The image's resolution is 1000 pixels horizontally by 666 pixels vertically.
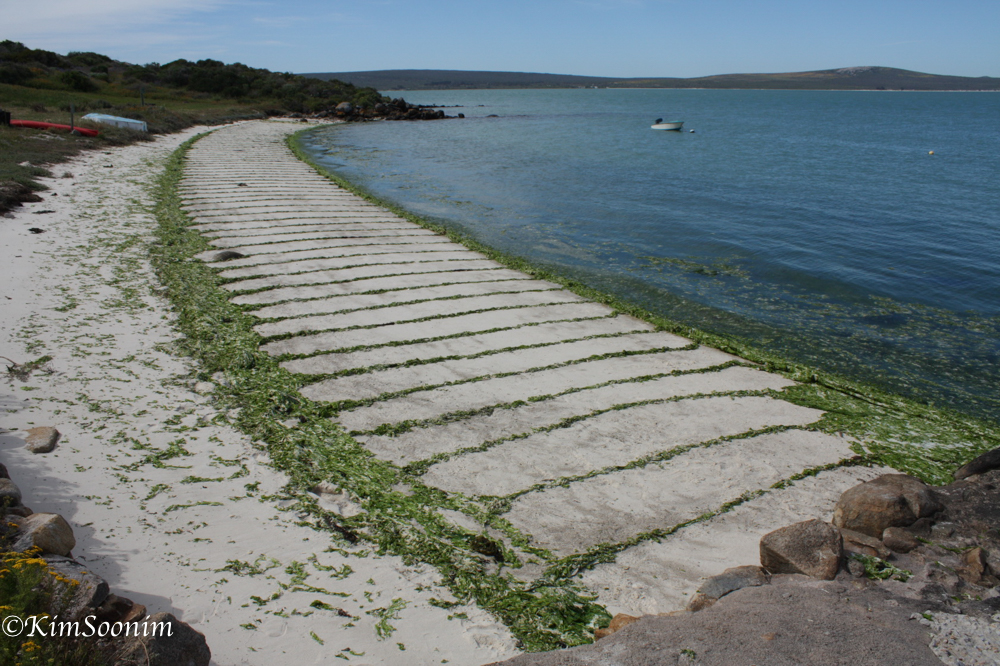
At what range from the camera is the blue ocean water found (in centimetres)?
1038

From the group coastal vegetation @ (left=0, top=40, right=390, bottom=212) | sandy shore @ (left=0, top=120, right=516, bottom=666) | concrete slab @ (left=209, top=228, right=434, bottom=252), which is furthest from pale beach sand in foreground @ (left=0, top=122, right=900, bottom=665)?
coastal vegetation @ (left=0, top=40, right=390, bottom=212)

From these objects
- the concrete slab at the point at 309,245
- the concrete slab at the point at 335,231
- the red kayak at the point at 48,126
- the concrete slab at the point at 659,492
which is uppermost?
the red kayak at the point at 48,126

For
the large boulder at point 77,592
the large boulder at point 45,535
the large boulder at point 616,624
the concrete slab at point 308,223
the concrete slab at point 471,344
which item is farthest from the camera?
the concrete slab at point 308,223

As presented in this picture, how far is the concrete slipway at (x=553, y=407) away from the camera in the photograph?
495 cm

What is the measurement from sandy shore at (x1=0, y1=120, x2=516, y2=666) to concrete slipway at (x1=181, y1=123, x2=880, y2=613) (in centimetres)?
100

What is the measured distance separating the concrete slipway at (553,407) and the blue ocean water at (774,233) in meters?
2.74

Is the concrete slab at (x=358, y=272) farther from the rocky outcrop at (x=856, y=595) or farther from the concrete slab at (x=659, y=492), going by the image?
the rocky outcrop at (x=856, y=595)

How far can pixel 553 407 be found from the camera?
6789 millimetres

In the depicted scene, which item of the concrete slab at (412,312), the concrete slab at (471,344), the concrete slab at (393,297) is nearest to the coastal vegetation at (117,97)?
the concrete slab at (393,297)

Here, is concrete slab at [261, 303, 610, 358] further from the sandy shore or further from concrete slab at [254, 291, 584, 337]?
the sandy shore

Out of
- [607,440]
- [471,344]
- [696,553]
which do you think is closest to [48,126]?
[471,344]

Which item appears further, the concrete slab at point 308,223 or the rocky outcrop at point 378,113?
the rocky outcrop at point 378,113

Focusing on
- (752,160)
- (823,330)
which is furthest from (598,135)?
(823,330)

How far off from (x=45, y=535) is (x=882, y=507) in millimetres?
5607
